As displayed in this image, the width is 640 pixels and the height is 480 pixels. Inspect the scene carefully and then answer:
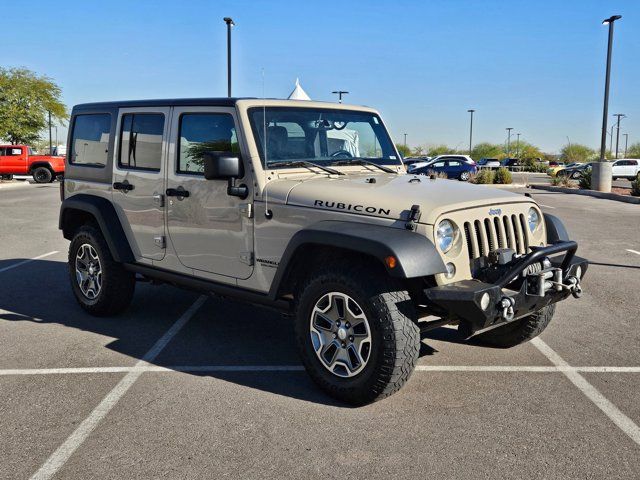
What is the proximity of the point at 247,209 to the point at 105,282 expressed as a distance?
2011mm

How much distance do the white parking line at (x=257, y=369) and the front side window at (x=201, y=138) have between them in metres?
1.50

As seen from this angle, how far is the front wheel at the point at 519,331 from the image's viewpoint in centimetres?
486

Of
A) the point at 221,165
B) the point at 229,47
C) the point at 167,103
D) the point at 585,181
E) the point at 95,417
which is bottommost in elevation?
the point at 95,417

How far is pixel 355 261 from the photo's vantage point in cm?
395

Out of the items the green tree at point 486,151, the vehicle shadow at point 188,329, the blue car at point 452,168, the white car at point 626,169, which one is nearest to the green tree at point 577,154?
the green tree at point 486,151

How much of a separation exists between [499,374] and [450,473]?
1.58 metres

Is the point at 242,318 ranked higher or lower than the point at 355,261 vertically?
lower

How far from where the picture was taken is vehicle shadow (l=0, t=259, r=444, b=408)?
4523 millimetres

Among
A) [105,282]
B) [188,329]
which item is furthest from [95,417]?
[105,282]

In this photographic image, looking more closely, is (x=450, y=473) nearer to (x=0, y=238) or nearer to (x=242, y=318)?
(x=242, y=318)

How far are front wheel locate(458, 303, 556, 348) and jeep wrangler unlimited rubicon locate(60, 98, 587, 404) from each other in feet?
0.05

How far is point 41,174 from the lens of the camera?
102 ft

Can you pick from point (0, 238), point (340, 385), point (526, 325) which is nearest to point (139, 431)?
point (340, 385)

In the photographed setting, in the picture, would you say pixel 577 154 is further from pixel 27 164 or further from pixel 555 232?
pixel 555 232
